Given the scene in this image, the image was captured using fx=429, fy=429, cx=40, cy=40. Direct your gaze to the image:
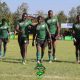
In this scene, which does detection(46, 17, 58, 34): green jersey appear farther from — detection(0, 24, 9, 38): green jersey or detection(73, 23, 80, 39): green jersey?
detection(0, 24, 9, 38): green jersey

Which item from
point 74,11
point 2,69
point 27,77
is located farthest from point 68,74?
point 74,11

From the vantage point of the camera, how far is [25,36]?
17906mm

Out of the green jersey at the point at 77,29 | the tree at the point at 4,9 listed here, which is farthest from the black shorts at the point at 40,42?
the tree at the point at 4,9

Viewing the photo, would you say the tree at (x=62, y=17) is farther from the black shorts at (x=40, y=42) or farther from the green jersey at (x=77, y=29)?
the black shorts at (x=40, y=42)

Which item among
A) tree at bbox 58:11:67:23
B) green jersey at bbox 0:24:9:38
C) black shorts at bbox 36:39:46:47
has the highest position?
tree at bbox 58:11:67:23

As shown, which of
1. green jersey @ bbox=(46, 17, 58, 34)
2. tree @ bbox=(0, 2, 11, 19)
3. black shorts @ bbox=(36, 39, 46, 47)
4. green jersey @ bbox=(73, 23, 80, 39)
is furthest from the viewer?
tree @ bbox=(0, 2, 11, 19)

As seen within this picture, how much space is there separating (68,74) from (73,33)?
4.94m

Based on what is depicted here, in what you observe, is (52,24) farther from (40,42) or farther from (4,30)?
(4,30)

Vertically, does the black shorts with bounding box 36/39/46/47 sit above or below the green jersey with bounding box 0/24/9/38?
below

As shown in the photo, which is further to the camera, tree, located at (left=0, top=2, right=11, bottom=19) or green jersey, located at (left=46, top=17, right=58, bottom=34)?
tree, located at (left=0, top=2, right=11, bottom=19)

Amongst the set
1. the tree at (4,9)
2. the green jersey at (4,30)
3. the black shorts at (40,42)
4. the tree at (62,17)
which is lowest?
the black shorts at (40,42)

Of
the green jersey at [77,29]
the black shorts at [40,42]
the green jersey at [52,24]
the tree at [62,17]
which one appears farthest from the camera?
the tree at [62,17]

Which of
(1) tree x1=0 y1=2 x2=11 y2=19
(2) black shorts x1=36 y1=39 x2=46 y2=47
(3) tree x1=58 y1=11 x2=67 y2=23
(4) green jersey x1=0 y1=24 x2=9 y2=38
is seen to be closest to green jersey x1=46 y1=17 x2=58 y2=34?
(2) black shorts x1=36 y1=39 x2=46 y2=47

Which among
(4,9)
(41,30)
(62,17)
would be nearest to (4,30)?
(41,30)
